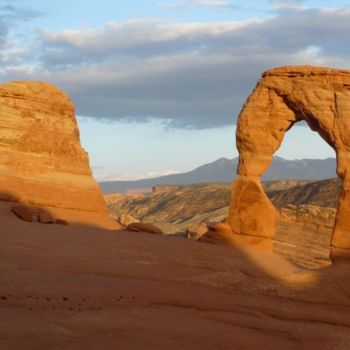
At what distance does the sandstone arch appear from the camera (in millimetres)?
17812

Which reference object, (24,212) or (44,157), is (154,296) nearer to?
(24,212)

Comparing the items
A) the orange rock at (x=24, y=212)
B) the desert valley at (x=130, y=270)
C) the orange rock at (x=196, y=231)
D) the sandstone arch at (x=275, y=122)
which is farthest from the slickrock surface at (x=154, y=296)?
the orange rock at (x=196, y=231)

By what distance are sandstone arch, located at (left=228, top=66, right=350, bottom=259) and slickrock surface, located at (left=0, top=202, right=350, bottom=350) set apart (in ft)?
8.05

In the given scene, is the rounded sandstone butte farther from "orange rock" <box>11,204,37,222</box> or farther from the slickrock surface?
the slickrock surface

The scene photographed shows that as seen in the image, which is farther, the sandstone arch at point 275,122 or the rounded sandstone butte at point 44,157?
the rounded sandstone butte at point 44,157

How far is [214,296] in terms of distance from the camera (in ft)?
38.5

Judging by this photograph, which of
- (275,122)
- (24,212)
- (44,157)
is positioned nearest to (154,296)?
(275,122)

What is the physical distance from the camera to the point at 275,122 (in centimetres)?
1977

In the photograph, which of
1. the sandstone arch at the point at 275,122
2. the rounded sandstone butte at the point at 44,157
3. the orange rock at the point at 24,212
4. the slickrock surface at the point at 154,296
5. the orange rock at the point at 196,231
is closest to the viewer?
the slickrock surface at the point at 154,296

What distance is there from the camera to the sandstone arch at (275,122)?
17.8 meters

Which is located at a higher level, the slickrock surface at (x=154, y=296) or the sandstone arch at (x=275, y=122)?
the sandstone arch at (x=275, y=122)

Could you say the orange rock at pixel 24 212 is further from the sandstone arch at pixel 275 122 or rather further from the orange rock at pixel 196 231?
the orange rock at pixel 196 231

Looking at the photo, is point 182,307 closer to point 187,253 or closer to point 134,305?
point 134,305

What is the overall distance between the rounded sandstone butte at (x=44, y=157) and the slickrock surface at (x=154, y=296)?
6.52 metres
